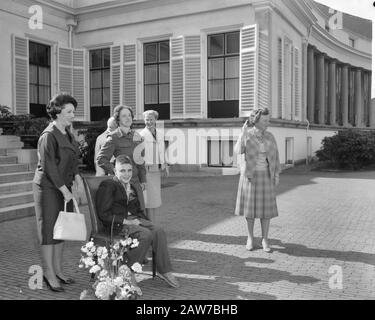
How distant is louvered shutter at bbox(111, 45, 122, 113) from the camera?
57.3 feet

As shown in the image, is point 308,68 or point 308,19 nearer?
point 308,19

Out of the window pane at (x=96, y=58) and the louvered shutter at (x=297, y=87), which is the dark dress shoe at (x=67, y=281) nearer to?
the window pane at (x=96, y=58)

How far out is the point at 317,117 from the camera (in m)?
23.2

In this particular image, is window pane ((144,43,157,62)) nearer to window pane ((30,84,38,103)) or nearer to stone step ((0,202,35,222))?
window pane ((30,84,38,103))

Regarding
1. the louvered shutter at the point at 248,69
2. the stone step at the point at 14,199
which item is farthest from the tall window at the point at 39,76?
the stone step at the point at 14,199

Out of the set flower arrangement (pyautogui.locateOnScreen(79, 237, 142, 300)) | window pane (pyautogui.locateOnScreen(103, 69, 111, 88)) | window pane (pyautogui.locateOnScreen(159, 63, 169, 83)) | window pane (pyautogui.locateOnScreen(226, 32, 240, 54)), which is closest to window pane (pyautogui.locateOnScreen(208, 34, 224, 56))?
window pane (pyautogui.locateOnScreen(226, 32, 240, 54))

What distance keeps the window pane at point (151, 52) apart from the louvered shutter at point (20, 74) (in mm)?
4218

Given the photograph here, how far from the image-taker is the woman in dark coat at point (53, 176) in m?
4.12

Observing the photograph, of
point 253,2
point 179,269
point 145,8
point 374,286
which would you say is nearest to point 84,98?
point 145,8

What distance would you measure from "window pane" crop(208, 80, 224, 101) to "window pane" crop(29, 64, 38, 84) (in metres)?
6.18

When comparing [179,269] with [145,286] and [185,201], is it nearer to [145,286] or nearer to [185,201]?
[145,286]

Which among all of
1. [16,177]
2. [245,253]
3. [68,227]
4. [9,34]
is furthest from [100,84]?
[68,227]

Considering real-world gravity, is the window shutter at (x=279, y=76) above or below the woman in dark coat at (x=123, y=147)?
above

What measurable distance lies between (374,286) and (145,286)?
217 centimetres
